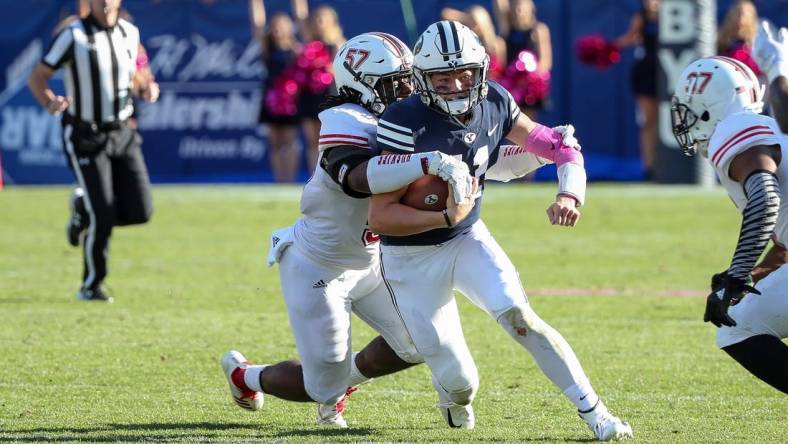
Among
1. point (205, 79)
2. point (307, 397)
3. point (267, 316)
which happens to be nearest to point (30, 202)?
point (205, 79)

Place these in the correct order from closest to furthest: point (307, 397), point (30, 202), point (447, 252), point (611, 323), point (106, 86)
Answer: point (447, 252) < point (307, 397) < point (611, 323) < point (106, 86) < point (30, 202)

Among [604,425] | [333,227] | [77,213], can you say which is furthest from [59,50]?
[604,425]

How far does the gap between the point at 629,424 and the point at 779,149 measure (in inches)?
46.0

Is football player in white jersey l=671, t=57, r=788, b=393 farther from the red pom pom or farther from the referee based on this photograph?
the red pom pom

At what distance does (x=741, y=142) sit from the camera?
4535 millimetres

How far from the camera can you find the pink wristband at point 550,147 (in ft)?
16.3

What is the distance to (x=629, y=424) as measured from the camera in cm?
510

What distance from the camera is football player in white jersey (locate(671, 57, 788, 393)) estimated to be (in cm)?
445

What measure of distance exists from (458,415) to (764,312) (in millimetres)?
1146

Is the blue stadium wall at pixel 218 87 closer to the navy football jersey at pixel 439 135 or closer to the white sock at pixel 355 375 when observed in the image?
the white sock at pixel 355 375

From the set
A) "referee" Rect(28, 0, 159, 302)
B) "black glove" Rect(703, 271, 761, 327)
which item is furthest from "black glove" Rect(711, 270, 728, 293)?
"referee" Rect(28, 0, 159, 302)

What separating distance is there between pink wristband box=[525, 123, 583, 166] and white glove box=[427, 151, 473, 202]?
452 millimetres

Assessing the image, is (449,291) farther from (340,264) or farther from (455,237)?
(340,264)

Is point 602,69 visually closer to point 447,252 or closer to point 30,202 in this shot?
point 30,202
